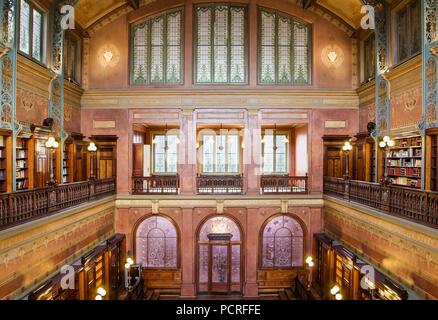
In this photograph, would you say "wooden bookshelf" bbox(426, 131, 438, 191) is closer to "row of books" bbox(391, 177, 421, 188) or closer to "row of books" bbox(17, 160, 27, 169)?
"row of books" bbox(391, 177, 421, 188)

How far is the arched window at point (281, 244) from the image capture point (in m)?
15.1

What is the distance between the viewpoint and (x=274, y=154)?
18297mm

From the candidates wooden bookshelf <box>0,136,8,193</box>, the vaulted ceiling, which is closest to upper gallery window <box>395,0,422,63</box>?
the vaulted ceiling

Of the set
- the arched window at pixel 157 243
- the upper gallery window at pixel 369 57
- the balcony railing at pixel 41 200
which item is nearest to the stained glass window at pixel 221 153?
the arched window at pixel 157 243

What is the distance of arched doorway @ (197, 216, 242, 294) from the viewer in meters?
14.9

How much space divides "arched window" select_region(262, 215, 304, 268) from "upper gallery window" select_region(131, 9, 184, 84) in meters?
7.03

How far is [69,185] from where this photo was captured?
10445 mm

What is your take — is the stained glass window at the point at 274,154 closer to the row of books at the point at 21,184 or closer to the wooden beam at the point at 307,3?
the wooden beam at the point at 307,3

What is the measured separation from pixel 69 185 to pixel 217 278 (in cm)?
733

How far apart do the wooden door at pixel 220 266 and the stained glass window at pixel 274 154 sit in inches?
190

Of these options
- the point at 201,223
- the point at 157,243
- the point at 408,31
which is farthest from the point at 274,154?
the point at 408,31

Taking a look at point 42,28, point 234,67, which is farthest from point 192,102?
point 42,28

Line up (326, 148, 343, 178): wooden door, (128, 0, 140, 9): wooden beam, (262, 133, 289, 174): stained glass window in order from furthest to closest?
(262, 133, 289, 174): stained glass window, (326, 148, 343, 178): wooden door, (128, 0, 140, 9): wooden beam

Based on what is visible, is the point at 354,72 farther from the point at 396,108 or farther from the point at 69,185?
the point at 69,185
